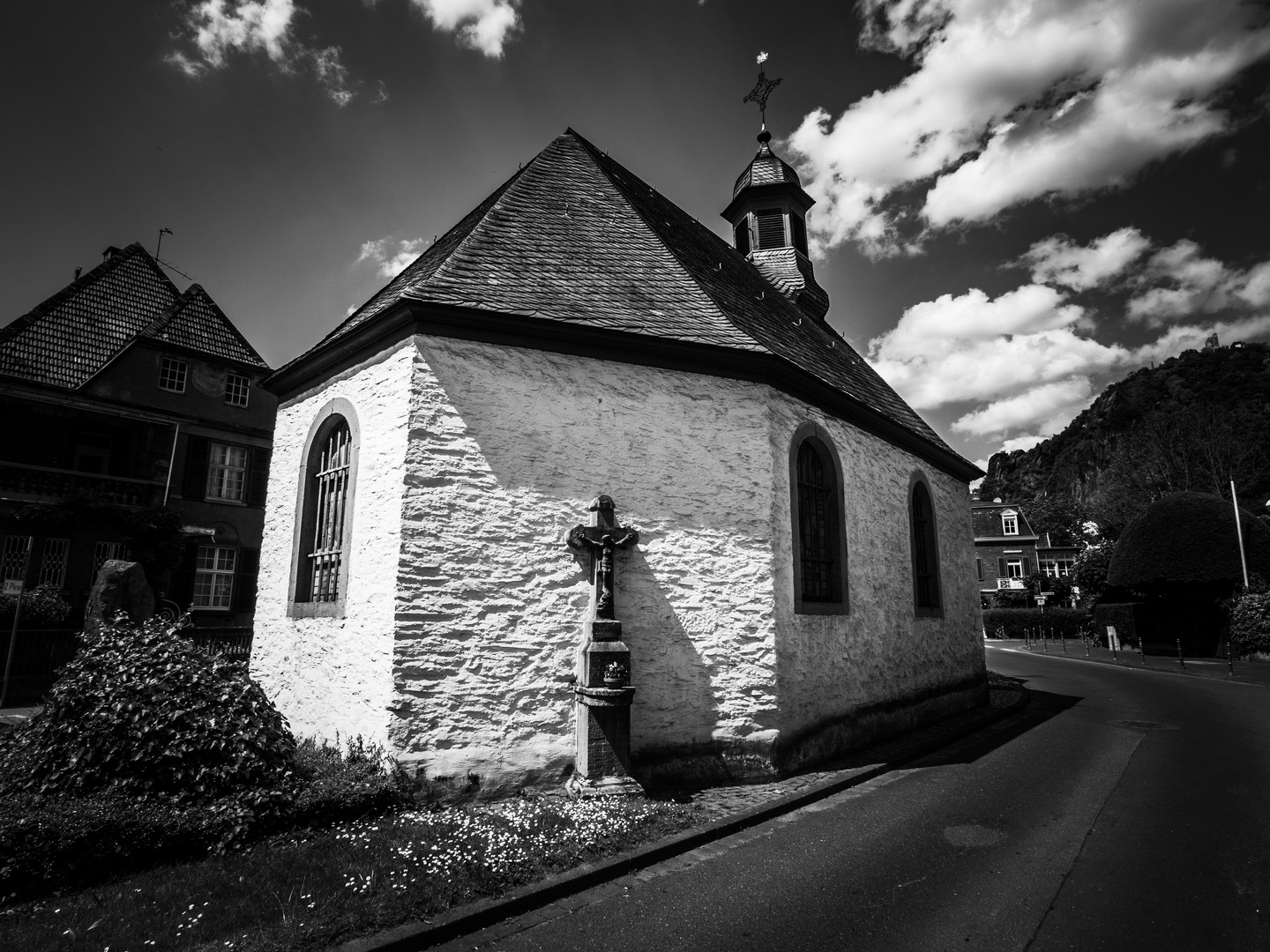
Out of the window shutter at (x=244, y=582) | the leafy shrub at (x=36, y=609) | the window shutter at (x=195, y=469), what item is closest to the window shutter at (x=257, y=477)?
the window shutter at (x=195, y=469)

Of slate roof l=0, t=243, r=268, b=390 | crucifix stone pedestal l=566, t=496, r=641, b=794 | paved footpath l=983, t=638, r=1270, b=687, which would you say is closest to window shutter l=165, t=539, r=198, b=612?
slate roof l=0, t=243, r=268, b=390

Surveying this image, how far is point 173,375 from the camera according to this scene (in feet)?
68.5

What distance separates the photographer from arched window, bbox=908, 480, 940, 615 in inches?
496

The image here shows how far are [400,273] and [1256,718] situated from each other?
16.7 meters

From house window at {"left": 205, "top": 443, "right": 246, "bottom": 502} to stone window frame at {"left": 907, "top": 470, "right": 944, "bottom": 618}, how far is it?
19.3 meters

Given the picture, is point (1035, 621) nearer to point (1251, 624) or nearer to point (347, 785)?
point (1251, 624)

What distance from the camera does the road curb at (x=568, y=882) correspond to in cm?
400

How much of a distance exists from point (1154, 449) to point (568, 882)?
1749 inches

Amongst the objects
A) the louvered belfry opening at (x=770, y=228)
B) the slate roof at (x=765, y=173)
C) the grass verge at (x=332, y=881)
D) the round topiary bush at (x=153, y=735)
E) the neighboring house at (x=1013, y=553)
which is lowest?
the grass verge at (x=332, y=881)

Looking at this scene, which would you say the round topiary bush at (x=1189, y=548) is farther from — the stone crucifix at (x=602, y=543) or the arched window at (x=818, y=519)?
the stone crucifix at (x=602, y=543)

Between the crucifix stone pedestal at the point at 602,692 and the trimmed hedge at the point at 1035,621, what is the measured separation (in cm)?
3572

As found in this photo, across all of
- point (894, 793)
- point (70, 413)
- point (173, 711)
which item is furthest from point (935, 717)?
point (70, 413)

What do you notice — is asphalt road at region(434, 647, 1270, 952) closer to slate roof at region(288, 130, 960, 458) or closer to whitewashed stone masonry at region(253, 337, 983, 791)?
whitewashed stone masonry at region(253, 337, 983, 791)

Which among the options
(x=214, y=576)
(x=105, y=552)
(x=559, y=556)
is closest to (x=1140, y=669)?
(x=559, y=556)
